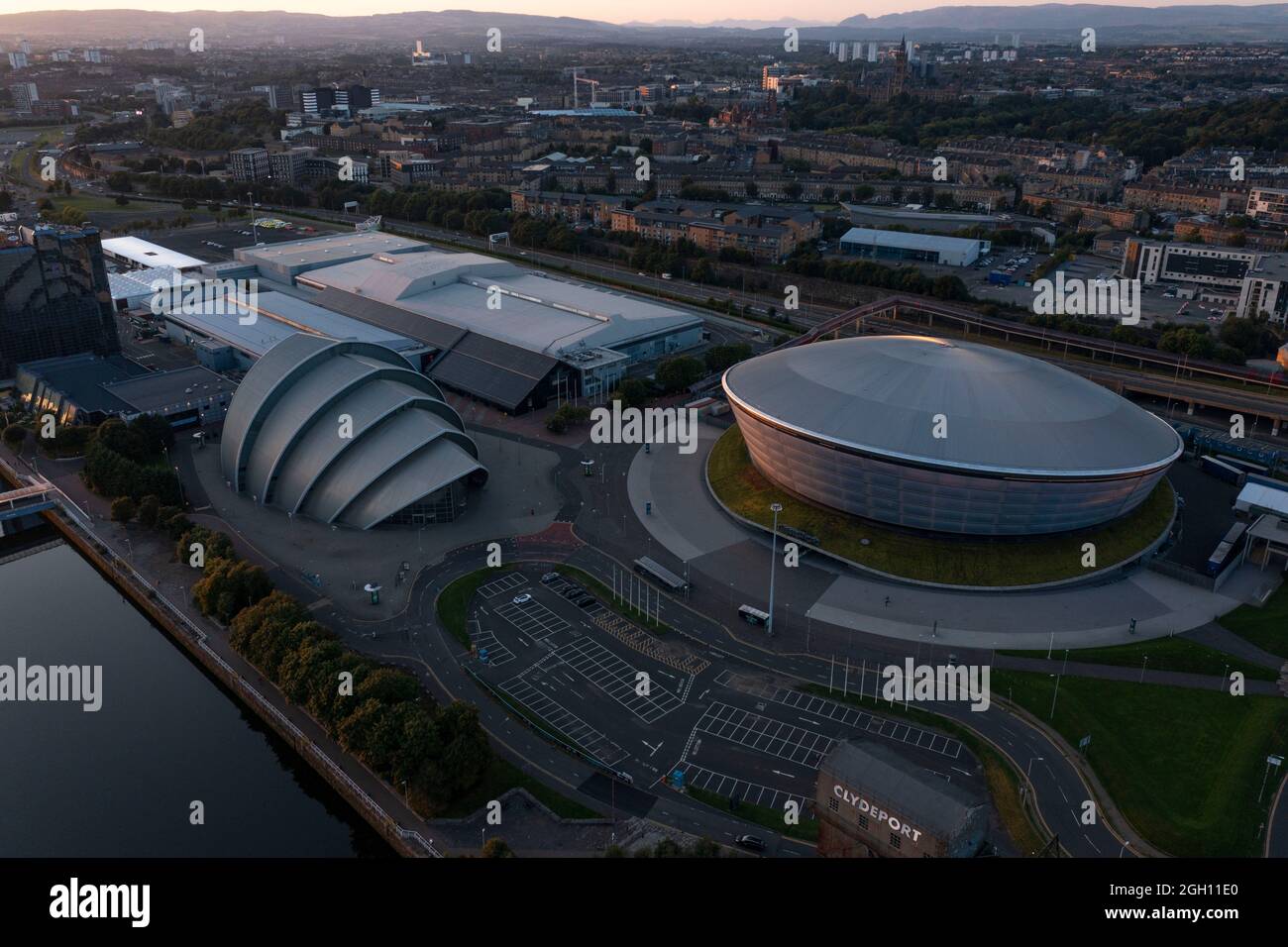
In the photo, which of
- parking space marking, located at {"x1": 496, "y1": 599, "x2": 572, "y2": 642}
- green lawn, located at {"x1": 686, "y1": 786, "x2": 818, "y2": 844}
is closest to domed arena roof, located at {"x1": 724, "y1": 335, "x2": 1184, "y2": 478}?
parking space marking, located at {"x1": 496, "y1": 599, "x2": 572, "y2": 642}

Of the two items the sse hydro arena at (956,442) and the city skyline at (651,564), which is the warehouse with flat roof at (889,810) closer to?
the city skyline at (651,564)

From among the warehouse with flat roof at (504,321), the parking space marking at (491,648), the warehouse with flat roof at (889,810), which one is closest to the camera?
the warehouse with flat roof at (889,810)

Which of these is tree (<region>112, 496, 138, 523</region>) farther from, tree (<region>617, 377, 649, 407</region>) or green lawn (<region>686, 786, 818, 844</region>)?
green lawn (<region>686, 786, 818, 844</region>)

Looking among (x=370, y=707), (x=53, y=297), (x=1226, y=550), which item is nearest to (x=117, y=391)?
(x=53, y=297)

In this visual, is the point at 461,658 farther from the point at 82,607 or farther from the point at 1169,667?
the point at 1169,667

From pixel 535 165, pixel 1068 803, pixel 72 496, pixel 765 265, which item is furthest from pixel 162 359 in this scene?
pixel 535 165

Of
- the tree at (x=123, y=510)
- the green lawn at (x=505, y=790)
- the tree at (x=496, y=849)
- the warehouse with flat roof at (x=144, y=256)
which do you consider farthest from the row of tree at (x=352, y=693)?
the warehouse with flat roof at (x=144, y=256)
